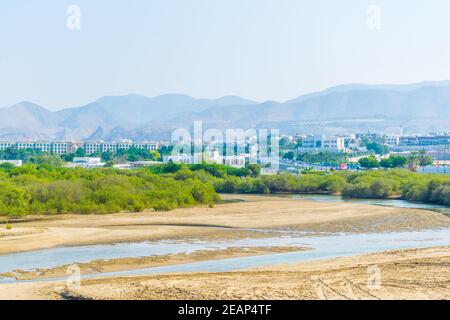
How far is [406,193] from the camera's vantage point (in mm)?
62062

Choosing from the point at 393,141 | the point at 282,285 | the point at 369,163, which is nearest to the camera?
the point at 282,285

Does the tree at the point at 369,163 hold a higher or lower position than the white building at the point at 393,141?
lower

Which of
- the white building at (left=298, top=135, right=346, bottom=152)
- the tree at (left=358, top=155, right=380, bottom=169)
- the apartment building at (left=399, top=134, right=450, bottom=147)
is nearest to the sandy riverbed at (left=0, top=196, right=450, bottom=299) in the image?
the tree at (left=358, top=155, right=380, bottom=169)

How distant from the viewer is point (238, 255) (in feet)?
88.9

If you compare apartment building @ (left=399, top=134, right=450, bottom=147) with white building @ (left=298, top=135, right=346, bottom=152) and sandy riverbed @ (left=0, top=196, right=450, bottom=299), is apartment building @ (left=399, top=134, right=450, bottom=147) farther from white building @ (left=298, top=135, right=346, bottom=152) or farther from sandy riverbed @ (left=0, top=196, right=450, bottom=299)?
sandy riverbed @ (left=0, top=196, right=450, bottom=299)

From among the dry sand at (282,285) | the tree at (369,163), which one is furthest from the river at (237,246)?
the tree at (369,163)

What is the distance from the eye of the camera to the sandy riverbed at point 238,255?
18.1 meters

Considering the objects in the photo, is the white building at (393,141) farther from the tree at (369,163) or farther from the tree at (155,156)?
the tree at (369,163)

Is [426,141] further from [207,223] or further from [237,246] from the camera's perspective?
[237,246]

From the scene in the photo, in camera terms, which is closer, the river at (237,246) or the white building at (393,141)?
the river at (237,246)

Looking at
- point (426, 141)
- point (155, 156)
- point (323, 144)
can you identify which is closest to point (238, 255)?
point (155, 156)
